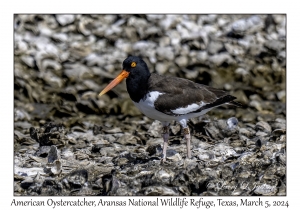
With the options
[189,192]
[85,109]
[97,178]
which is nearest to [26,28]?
[85,109]

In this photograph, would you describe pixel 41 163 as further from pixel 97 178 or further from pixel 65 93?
pixel 65 93

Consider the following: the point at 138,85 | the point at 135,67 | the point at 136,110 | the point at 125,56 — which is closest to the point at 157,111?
the point at 138,85

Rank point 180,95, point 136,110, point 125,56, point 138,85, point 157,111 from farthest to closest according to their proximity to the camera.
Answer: point 125,56, point 136,110, point 180,95, point 138,85, point 157,111

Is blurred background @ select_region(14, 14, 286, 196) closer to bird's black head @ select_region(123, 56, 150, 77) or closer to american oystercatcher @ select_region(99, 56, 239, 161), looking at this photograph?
american oystercatcher @ select_region(99, 56, 239, 161)

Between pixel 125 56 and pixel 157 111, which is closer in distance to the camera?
pixel 157 111

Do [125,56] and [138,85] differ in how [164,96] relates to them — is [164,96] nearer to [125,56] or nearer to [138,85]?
[138,85]

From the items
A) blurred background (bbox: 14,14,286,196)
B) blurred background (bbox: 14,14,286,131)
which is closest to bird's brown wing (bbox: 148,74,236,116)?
blurred background (bbox: 14,14,286,196)
